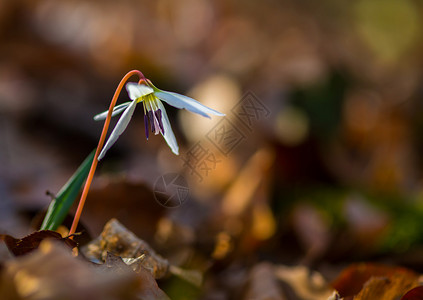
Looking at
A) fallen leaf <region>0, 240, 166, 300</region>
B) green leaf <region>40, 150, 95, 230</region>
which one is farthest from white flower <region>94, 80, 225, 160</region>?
fallen leaf <region>0, 240, 166, 300</region>

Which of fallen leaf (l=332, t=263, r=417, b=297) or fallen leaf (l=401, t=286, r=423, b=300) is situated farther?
fallen leaf (l=332, t=263, r=417, b=297)

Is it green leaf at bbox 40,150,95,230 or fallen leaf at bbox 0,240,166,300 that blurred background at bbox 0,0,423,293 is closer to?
green leaf at bbox 40,150,95,230

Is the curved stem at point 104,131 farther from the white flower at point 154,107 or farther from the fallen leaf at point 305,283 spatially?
the fallen leaf at point 305,283

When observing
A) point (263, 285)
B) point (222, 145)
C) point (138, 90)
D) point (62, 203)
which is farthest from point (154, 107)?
point (222, 145)

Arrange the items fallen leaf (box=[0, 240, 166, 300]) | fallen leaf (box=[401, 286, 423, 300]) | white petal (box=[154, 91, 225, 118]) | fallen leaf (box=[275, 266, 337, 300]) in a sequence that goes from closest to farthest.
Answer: fallen leaf (box=[0, 240, 166, 300])
white petal (box=[154, 91, 225, 118])
fallen leaf (box=[401, 286, 423, 300])
fallen leaf (box=[275, 266, 337, 300])

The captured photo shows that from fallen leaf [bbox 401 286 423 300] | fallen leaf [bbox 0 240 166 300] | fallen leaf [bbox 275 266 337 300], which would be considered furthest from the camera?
fallen leaf [bbox 275 266 337 300]

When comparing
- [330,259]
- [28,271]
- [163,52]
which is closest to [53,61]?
[163,52]

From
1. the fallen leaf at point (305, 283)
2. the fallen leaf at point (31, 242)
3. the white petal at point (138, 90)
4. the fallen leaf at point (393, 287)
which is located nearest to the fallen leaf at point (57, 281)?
the fallen leaf at point (31, 242)

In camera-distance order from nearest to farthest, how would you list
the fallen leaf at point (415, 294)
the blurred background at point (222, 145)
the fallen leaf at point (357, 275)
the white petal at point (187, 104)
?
the white petal at point (187, 104) → the fallen leaf at point (415, 294) → the fallen leaf at point (357, 275) → the blurred background at point (222, 145)

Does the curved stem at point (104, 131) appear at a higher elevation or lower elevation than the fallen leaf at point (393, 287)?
higher
